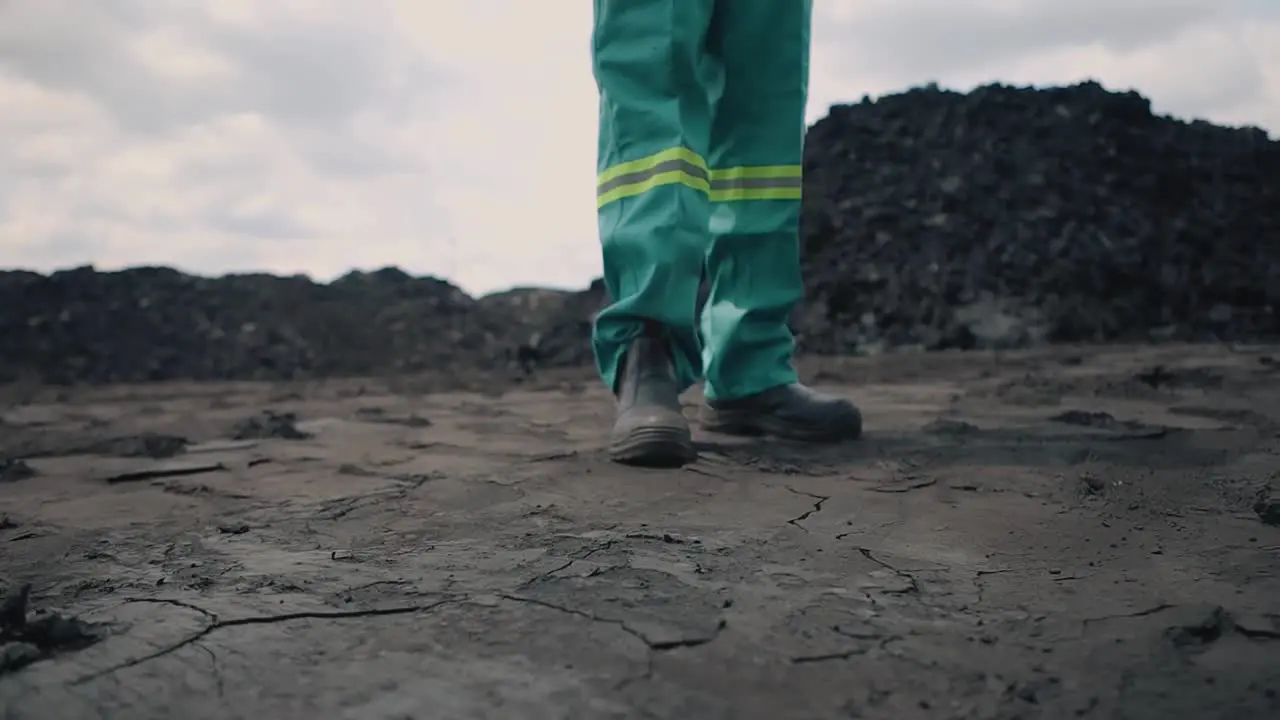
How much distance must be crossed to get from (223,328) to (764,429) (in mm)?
6846

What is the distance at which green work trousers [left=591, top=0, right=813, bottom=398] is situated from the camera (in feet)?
5.24

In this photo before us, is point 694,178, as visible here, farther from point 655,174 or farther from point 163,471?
point 163,471

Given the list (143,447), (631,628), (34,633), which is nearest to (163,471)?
(143,447)

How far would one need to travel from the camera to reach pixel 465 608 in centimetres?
83

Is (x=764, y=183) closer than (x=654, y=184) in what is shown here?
No

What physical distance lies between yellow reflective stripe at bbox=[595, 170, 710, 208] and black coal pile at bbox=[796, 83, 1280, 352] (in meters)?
5.05

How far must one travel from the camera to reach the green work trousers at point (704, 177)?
160cm

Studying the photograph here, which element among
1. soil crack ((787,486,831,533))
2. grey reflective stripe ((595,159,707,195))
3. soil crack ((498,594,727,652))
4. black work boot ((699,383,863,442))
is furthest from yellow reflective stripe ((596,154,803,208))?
soil crack ((498,594,727,652))

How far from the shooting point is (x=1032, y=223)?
24.6ft

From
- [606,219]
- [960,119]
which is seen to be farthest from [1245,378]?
[960,119]

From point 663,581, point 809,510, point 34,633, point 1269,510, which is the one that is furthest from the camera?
point 809,510

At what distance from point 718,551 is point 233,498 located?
2.62 ft

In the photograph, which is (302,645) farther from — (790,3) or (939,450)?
(790,3)

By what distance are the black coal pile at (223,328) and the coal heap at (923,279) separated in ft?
0.06
